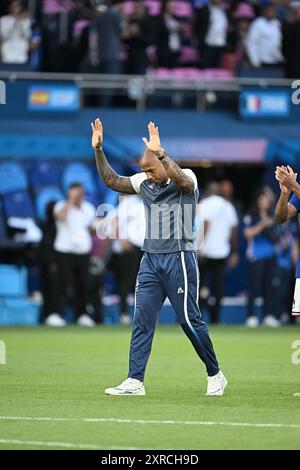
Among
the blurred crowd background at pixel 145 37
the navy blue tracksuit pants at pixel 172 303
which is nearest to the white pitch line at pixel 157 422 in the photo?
the navy blue tracksuit pants at pixel 172 303

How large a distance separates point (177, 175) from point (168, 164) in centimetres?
18

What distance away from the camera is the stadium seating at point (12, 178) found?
26.0 metres

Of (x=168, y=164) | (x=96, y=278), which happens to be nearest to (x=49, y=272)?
(x=96, y=278)

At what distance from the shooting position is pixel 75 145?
25.9 meters

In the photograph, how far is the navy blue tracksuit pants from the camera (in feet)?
39.2

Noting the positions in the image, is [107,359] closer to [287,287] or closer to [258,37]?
[287,287]

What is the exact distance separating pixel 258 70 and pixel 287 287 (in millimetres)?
5000

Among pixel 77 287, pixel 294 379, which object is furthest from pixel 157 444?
pixel 77 287

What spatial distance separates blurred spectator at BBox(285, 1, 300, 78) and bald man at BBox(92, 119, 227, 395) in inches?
670

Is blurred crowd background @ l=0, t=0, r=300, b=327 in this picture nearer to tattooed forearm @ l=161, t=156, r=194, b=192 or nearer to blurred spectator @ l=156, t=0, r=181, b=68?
blurred spectator @ l=156, t=0, r=181, b=68

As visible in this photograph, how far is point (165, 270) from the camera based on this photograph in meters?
12.1

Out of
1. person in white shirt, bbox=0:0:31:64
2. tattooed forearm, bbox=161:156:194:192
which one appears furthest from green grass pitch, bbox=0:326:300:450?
person in white shirt, bbox=0:0:31:64

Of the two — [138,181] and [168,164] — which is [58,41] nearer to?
[138,181]

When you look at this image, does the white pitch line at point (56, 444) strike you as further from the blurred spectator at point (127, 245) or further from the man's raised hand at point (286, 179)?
the blurred spectator at point (127, 245)
